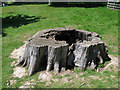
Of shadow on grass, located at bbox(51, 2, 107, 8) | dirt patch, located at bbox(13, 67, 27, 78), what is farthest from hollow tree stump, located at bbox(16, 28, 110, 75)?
shadow on grass, located at bbox(51, 2, 107, 8)

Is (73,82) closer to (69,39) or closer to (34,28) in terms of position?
(69,39)

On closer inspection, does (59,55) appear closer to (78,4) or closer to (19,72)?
(19,72)

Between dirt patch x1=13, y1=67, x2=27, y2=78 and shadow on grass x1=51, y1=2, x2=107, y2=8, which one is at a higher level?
shadow on grass x1=51, y1=2, x2=107, y2=8

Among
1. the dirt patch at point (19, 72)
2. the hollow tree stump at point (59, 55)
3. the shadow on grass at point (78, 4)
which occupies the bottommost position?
the dirt patch at point (19, 72)

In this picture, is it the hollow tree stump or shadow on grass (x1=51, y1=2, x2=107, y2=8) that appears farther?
shadow on grass (x1=51, y1=2, x2=107, y2=8)

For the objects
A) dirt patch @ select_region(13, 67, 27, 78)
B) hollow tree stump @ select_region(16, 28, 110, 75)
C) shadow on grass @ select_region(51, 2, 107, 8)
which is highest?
shadow on grass @ select_region(51, 2, 107, 8)

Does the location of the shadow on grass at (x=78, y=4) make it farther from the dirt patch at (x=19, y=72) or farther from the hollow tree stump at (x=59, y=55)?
the dirt patch at (x=19, y=72)

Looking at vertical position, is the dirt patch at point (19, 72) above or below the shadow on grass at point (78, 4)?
below

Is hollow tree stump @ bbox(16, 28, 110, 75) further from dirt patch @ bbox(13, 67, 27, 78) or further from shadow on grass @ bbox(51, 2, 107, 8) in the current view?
shadow on grass @ bbox(51, 2, 107, 8)

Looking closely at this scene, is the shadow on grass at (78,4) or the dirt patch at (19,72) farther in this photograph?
the shadow on grass at (78,4)

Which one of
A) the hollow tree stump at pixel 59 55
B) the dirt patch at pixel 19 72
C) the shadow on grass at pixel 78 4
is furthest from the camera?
the shadow on grass at pixel 78 4

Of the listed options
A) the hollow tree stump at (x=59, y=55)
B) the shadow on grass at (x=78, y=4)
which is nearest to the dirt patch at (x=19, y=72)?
the hollow tree stump at (x=59, y=55)

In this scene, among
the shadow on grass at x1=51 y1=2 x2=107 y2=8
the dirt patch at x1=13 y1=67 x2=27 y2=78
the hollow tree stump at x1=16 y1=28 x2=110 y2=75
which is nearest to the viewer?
the hollow tree stump at x1=16 y1=28 x2=110 y2=75

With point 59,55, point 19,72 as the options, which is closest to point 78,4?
point 59,55
